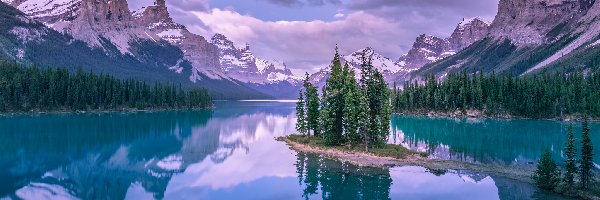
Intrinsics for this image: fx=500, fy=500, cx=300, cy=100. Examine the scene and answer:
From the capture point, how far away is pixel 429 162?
68688mm

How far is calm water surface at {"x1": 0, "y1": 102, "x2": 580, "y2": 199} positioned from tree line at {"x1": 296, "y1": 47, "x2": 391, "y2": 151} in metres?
8.79

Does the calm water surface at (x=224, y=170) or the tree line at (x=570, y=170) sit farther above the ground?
the tree line at (x=570, y=170)

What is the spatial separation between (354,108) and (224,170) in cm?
2414

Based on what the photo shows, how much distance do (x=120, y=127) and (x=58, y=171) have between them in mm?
70616

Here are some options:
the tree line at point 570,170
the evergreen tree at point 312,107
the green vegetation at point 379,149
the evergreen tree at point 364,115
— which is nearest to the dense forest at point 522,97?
the evergreen tree at point 312,107

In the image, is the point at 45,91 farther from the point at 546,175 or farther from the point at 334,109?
the point at 546,175

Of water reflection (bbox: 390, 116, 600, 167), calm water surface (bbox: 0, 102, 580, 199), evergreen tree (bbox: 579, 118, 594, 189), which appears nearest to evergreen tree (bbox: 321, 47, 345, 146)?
calm water surface (bbox: 0, 102, 580, 199)

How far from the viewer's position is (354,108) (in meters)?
79.1

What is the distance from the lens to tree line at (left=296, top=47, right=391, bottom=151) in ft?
260

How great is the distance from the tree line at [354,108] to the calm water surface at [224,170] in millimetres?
8788

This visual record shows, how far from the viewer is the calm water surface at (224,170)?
162ft

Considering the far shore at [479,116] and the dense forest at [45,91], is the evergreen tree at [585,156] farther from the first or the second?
the dense forest at [45,91]

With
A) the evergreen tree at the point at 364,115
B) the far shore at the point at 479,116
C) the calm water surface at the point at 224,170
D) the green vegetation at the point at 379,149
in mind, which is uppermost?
the evergreen tree at the point at 364,115

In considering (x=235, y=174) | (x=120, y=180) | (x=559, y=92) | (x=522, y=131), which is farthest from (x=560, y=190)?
(x=559, y=92)
